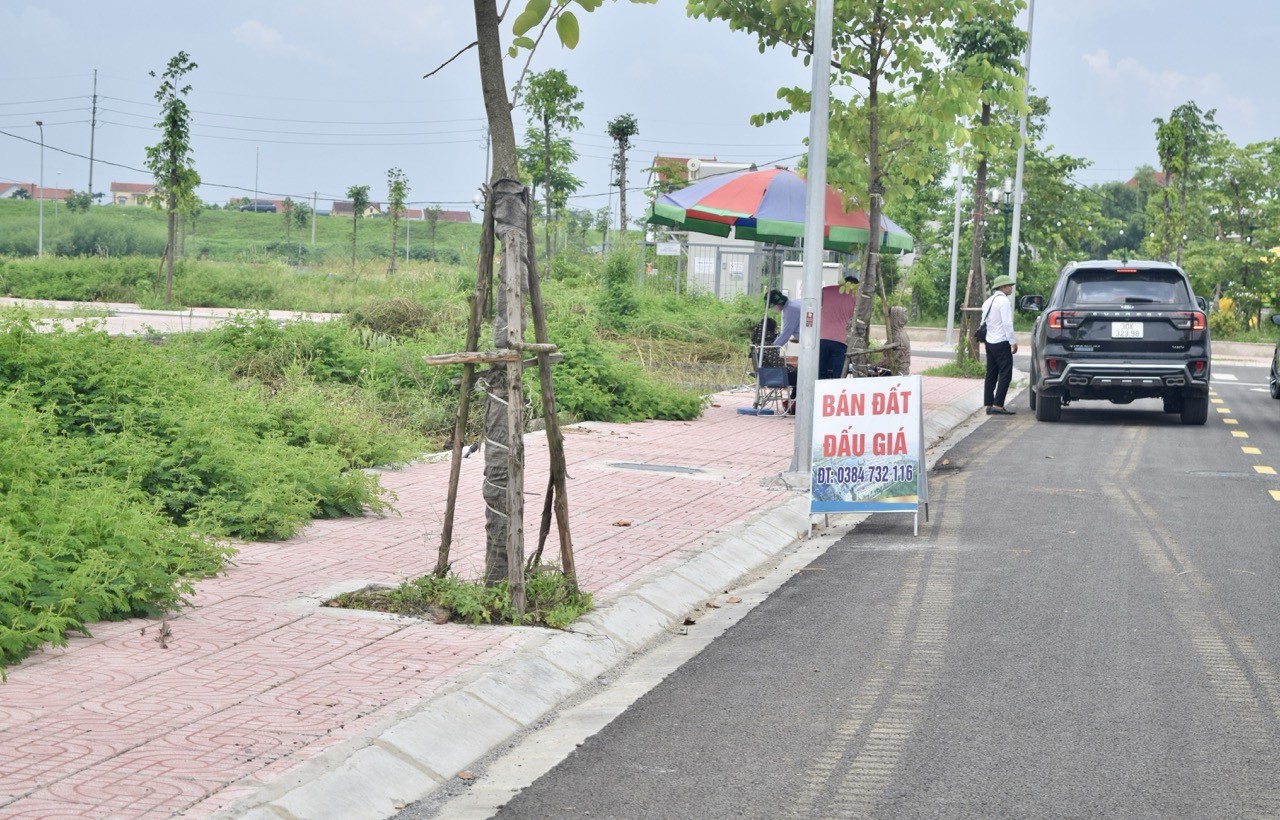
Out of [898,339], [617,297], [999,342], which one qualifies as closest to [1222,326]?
[617,297]

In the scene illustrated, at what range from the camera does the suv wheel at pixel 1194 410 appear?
1939 centimetres

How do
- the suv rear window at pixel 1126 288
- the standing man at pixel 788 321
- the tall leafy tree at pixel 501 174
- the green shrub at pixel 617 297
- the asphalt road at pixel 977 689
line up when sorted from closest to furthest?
the asphalt road at pixel 977 689
the tall leafy tree at pixel 501 174
the standing man at pixel 788 321
the suv rear window at pixel 1126 288
the green shrub at pixel 617 297

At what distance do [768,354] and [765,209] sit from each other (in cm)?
193

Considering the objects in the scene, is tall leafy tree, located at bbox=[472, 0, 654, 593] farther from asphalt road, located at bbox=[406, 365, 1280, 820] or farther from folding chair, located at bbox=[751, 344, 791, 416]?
folding chair, located at bbox=[751, 344, 791, 416]

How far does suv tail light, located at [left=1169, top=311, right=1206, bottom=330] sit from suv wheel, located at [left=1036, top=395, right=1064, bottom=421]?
2056 millimetres

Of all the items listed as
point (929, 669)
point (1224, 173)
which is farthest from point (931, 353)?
point (929, 669)

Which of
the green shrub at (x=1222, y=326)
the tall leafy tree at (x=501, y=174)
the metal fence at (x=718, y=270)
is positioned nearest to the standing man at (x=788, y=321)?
the tall leafy tree at (x=501, y=174)

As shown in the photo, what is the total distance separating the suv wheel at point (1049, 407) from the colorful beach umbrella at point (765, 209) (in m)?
2.84

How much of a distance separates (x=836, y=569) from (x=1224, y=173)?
168 feet

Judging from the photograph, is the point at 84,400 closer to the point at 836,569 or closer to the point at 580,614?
the point at 580,614

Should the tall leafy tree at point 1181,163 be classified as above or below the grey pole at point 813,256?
above

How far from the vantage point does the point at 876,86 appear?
18.8m

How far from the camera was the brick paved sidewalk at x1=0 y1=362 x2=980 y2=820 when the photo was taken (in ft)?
15.4

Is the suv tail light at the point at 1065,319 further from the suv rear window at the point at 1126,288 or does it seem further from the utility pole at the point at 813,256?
the utility pole at the point at 813,256
